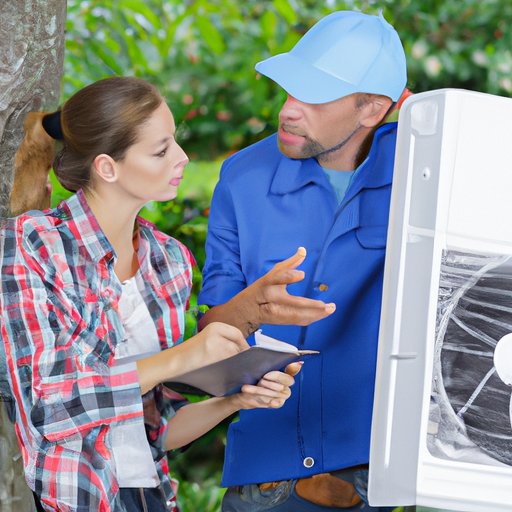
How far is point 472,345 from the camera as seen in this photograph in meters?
1.63

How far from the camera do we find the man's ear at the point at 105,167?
180cm

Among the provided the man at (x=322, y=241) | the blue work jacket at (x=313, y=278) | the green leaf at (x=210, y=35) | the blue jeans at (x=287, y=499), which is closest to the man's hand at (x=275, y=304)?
the man at (x=322, y=241)

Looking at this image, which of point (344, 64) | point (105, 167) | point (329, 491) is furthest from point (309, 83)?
point (329, 491)

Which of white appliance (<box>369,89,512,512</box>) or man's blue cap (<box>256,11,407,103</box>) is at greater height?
man's blue cap (<box>256,11,407,103</box>)

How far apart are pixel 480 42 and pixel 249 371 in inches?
66.4

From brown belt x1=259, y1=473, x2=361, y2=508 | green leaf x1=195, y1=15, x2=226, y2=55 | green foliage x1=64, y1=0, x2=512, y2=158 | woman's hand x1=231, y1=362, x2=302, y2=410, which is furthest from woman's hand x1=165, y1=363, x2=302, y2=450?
green leaf x1=195, y1=15, x2=226, y2=55

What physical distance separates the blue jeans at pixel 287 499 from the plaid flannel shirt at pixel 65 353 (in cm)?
29

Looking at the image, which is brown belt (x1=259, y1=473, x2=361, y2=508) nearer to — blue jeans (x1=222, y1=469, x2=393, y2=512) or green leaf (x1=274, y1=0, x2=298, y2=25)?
blue jeans (x1=222, y1=469, x2=393, y2=512)

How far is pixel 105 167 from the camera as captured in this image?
1.81m

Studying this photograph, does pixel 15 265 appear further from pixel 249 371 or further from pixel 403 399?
pixel 403 399

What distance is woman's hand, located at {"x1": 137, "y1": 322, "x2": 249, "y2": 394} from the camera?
5.72 ft

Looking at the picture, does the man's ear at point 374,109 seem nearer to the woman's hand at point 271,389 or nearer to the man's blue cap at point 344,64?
the man's blue cap at point 344,64

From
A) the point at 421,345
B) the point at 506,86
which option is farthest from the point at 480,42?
the point at 421,345

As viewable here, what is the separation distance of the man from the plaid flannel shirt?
27 cm
